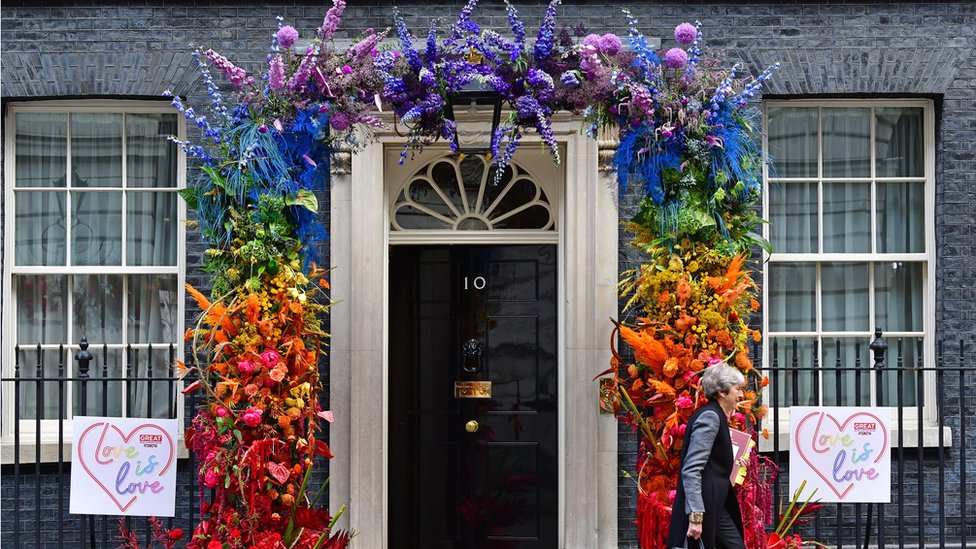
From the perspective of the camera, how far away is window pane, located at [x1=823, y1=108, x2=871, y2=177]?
789 cm

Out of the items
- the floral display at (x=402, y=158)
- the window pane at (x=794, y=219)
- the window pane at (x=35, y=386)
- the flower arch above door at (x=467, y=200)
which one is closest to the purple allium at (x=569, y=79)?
the floral display at (x=402, y=158)

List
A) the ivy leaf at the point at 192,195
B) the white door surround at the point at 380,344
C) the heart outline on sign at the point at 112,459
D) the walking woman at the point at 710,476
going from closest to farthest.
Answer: the walking woman at the point at 710,476
the ivy leaf at the point at 192,195
the heart outline on sign at the point at 112,459
the white door surround at the point at 380,344

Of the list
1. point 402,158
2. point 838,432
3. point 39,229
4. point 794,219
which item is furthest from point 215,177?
point 794,219

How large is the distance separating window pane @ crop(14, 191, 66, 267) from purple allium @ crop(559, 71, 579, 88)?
4066 mm

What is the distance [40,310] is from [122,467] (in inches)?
73.4

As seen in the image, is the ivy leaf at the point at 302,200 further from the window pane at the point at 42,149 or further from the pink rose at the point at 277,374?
the window pane at the point at 42,149

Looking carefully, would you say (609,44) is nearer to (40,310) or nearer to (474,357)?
(474,357)

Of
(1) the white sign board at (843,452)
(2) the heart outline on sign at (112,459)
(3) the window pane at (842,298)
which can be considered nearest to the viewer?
(2) the heart outline on sign at (112,459)

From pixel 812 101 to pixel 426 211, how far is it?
2.92 meters

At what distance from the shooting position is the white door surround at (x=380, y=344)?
7.41m

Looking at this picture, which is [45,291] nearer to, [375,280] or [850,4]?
[375,280]

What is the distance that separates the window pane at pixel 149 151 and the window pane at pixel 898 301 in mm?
5236

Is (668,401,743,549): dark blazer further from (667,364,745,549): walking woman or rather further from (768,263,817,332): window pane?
(768,263,817,332): window pane

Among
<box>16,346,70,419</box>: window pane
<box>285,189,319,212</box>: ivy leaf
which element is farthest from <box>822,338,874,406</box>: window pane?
<box>16,346,70,419</box>: window pane
